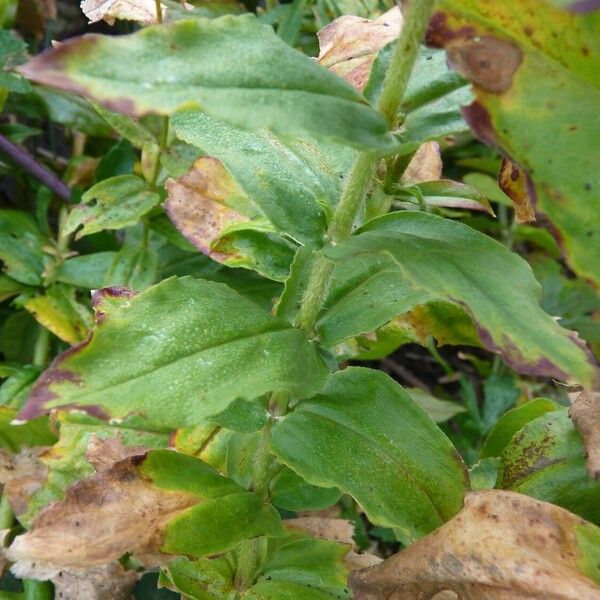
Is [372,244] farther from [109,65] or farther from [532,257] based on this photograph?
[532,257]

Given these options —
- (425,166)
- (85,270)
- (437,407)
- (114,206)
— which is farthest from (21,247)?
(437,407)

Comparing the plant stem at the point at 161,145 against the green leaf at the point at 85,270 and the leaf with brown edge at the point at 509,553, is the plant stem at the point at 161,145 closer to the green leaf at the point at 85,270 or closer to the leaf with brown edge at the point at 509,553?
the green leaf at the point at 85,270

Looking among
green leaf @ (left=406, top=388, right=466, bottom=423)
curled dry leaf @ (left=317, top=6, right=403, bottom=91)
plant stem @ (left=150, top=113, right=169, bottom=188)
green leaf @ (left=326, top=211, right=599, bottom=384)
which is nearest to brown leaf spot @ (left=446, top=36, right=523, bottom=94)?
green leaf @ (left=326, top=211, right=599, bottom=384)

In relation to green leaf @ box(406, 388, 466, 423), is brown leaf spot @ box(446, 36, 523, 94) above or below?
above

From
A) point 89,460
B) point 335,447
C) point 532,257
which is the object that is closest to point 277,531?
point 335,447

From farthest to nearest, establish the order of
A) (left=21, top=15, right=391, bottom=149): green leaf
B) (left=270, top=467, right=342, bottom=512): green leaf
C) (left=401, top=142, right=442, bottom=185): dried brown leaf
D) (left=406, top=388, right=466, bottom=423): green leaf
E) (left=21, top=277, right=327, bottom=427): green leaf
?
(left=406, top=388, right=466, bottom=423): green leaf → (left=401, top=142, right=442, bottom=185): dried brown leaf → (left=270, top=467, right=342, bottom=512): green leaf → (left=21, top=277, right=327, bottom=427): green leaf → (left=21, top=15, right=391, bottom=149): green leaf

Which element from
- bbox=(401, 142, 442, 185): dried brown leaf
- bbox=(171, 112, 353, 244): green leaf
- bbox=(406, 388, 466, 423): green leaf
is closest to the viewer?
bbox=(171, 112, 353, 244): green leaf

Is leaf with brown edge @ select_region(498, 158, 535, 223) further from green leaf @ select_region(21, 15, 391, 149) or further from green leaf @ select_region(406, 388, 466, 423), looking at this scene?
green leaf @ select_region(406, 388, 466, 423)
